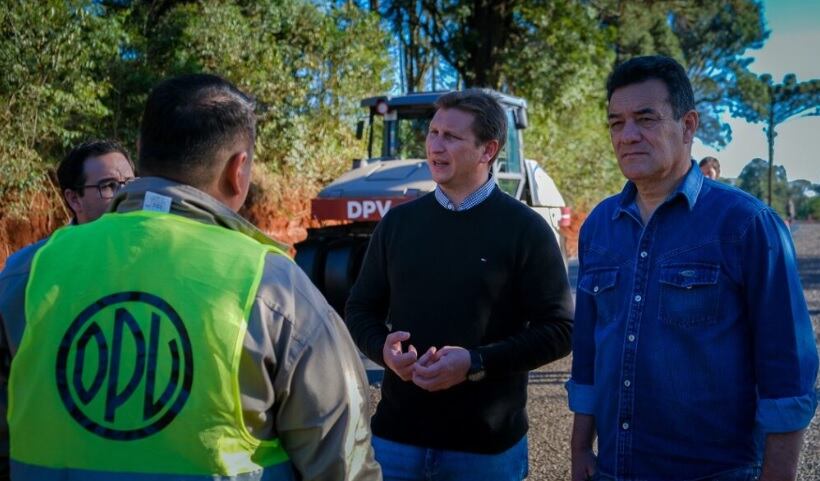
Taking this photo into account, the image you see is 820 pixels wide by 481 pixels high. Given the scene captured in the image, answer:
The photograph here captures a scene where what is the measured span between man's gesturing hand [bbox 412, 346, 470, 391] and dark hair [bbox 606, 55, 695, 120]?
91 centimetres

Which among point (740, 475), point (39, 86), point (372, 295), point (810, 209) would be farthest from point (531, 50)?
point (810, 209)

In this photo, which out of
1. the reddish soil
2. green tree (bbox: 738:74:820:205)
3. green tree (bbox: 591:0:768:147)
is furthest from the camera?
green tree (bbox: 738:74:820:205)

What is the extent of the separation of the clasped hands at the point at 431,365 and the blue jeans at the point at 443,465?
0.77ft

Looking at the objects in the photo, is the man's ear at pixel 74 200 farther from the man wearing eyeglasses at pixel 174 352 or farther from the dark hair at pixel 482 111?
the man wearing eyeglasses at pixel 174 352

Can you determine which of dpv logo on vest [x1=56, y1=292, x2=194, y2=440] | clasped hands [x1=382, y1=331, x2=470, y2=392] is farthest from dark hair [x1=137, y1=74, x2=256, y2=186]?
clasped hands [x1=382, y1=331, x2=470, y2=392]

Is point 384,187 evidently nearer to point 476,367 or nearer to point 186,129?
point 476,367

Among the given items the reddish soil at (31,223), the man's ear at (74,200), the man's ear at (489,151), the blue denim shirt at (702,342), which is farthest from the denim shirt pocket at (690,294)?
the reddish soil at (31,223)

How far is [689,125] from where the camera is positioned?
2.38 metres

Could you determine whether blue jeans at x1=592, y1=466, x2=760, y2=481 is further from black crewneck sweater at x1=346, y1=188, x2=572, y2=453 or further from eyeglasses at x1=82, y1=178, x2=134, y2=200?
eyeglasses at x1=82, y1=178, x2=134, y2=200

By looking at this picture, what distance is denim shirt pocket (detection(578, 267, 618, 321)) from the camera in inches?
92.6

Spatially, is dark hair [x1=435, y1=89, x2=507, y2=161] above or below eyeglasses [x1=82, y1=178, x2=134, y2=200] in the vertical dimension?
above

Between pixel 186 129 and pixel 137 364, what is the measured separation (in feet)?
1.56

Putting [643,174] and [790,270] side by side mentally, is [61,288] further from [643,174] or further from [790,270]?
[790,270]

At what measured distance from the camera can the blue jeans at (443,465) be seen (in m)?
2.66
